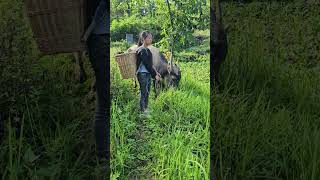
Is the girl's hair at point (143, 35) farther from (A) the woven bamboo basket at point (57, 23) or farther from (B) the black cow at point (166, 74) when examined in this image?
(A) the woven bamboo basket at point (57, 23)

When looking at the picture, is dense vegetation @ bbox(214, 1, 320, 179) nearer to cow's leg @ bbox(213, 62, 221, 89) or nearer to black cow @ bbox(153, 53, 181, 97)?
cow's leg @ bbox(213, 62, 221, 89)

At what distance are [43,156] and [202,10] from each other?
5.28 feet

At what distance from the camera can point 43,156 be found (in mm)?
3404

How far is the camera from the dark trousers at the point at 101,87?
11.5 ft

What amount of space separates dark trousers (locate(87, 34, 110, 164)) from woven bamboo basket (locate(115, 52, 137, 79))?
9cm

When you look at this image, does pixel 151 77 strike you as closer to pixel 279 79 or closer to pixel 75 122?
pixel 75 122

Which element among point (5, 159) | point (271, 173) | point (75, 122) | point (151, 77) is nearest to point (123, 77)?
point (151, 77)

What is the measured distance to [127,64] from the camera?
3.55m

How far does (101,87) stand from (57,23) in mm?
588

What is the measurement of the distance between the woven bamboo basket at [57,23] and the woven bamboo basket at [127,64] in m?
0.30

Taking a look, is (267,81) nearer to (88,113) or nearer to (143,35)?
(143,35)

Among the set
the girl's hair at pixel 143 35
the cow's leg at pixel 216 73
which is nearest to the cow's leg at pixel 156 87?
the girl's hair at pixel 143 35

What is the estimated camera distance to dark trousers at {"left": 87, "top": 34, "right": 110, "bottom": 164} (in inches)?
138

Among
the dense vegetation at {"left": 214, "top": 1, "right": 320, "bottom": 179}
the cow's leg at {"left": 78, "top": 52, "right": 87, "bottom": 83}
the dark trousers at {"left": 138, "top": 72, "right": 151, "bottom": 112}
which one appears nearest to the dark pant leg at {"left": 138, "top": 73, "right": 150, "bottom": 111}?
the dark trousers at {"left": 138, "top": 72, "right": 151, "bottom": 112}
